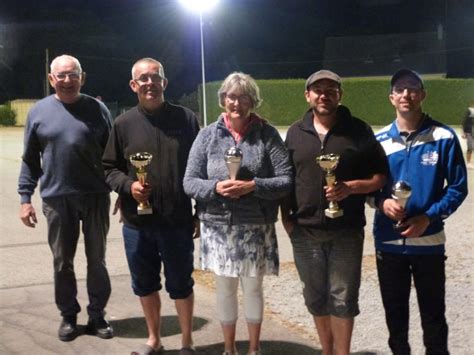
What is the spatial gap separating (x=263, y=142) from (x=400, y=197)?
0.92 metres

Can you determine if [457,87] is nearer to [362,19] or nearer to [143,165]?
[362,19]

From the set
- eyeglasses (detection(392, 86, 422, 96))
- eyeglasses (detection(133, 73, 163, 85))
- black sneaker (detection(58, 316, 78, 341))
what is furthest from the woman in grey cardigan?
black sneaker (detection(58, 316, 78, 341))

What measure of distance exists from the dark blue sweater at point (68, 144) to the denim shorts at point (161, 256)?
607mm

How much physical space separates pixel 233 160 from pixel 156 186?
2.21ft

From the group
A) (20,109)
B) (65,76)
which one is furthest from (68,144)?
(20,109)

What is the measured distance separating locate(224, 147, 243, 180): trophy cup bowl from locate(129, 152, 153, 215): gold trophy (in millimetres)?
530

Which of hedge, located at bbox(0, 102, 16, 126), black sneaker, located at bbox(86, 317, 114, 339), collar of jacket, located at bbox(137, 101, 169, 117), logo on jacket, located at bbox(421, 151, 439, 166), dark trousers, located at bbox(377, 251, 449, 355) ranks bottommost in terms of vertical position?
black sneaker, located at bbox(86, 317, 114, 339)

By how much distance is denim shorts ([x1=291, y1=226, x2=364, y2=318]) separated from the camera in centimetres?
389

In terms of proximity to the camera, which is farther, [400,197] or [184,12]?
[184,12]

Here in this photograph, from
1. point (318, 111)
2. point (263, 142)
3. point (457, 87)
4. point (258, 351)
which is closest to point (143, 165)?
point (263, 142)

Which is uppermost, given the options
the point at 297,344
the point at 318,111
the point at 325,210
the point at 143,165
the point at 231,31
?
the point at 231,31

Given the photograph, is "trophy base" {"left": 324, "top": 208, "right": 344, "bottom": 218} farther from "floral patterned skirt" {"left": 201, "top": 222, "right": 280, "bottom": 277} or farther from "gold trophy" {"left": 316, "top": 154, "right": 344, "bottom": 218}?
"floral patterned skirt" {"left": 201, "top": 222, "right": 280, "bottom": 277}

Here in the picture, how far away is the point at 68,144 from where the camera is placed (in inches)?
188

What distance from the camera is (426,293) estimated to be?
3803mm
